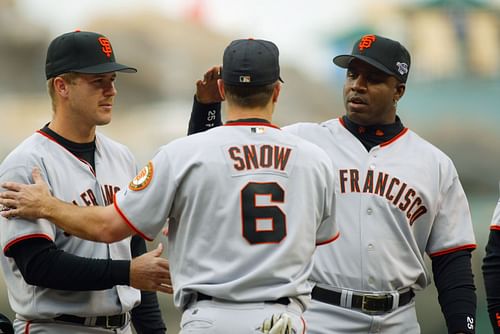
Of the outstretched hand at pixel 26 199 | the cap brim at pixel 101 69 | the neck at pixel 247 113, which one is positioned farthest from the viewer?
the cap brim at pixel 101 69

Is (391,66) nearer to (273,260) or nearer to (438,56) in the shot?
(273,260)

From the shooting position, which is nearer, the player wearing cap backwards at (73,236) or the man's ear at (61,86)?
the player wearing cap backwards at (73,236)

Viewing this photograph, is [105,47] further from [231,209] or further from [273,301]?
[273,301]

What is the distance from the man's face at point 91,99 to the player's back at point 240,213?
2.37 ft

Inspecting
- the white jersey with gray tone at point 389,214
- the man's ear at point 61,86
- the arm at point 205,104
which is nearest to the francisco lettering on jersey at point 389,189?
the white jersey with gray tone at point 389,214

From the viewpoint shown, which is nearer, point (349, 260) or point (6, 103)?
point (349, 260)

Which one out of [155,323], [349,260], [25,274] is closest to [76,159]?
[25,274]

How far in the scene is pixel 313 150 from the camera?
11.5 feet

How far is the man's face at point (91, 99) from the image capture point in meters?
3.99

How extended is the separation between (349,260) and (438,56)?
111 inches

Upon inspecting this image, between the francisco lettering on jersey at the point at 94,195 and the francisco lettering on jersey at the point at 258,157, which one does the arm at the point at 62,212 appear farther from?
the francisco lettering on jersey at the point at 258,157

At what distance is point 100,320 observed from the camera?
3.92 meters

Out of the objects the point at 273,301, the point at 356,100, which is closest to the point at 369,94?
the point at 356,100

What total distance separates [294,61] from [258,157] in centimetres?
330
